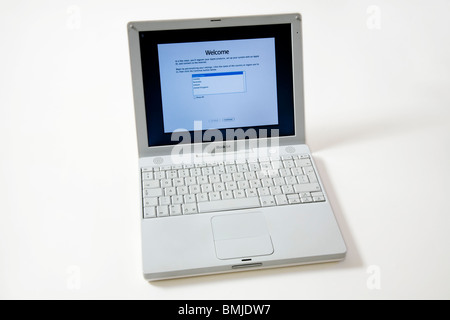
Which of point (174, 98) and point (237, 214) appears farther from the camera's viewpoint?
point (174, 98)

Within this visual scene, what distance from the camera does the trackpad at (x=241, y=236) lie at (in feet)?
3.80

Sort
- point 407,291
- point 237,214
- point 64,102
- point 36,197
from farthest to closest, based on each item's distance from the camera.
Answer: point 64,102, point 36,197, point 237,214, point 407,291

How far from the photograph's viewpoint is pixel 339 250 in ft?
3.79

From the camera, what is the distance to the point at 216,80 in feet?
4.50

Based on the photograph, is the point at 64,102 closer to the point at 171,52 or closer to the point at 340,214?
the point at 171,52

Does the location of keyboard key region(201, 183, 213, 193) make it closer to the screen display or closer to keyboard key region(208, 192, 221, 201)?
keyboard key region(208, 192, 221, 201)

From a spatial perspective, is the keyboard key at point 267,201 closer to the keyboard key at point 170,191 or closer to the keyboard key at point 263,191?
the keyboard key at point 263,191

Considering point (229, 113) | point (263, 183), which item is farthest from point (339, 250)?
point (229, 113)

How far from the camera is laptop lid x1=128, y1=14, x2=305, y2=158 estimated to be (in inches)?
52.6

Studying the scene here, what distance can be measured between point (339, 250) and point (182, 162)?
0.42m

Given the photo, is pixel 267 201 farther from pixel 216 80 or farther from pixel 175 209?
pixel 216 80

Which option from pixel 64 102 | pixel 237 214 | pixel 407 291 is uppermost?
pixel 64 102

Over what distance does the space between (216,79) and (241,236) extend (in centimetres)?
38

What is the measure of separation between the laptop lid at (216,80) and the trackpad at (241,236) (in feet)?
0.79
